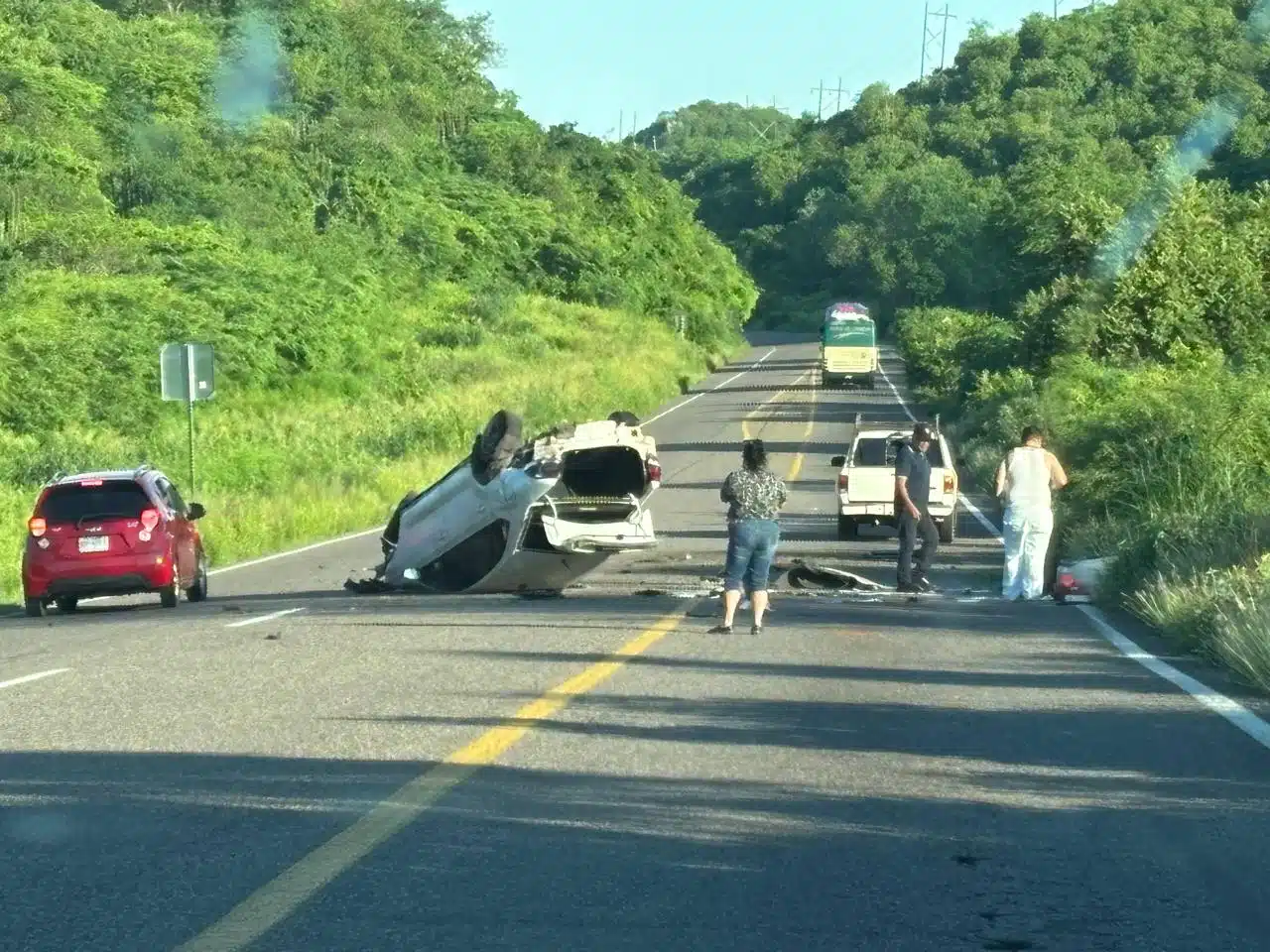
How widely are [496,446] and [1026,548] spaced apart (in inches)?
205

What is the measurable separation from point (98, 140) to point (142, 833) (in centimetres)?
6442

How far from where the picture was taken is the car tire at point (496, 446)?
19.5m

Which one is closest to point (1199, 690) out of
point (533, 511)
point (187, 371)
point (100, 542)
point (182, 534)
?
point (533, 511)

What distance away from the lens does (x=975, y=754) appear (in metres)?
9.98

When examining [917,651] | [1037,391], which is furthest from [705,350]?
[917,651]

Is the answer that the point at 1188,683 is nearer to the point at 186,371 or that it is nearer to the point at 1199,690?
the point at 1199,690

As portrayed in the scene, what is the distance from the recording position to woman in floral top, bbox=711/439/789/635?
1591cm

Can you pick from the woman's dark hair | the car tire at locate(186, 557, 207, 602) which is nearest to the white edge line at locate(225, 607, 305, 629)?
the car tire at locate(186, 557, 207, 602)

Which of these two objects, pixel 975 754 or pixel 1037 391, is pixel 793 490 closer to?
pixel 1037 391

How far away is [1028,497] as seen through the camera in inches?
757

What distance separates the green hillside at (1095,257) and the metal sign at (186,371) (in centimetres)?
1342

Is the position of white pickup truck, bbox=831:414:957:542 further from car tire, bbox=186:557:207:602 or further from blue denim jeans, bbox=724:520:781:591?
blue denim jeans, bbox=724:520:781:591

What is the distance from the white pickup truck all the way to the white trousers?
807cm

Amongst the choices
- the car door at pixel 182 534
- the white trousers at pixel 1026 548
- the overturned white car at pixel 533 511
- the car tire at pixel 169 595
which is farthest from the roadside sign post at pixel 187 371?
the white trousers at pixel 1026 548
